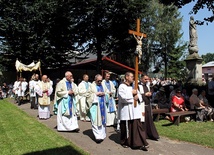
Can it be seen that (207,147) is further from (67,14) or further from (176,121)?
(67,14)

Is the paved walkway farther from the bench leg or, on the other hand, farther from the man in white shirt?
the bench leg

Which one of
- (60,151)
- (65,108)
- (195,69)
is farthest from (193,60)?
(60,151)

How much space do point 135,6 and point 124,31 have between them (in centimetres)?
225

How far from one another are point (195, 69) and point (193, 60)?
55 centimetres

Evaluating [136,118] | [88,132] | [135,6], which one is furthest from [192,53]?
[136,118]

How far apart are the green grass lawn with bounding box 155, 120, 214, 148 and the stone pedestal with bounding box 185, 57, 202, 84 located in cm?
621

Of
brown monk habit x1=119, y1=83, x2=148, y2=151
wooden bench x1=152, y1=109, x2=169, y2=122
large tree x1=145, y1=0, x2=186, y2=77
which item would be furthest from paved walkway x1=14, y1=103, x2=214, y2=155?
large tree x1=145, y1=0, x2=186, y2=77

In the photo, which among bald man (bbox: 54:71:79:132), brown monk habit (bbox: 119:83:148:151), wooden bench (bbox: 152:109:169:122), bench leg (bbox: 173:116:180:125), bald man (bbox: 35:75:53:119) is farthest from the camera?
bald man (bbox: 35:75:53:119)

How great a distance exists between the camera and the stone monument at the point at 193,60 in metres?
16.6

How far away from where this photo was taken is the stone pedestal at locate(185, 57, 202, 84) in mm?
16547

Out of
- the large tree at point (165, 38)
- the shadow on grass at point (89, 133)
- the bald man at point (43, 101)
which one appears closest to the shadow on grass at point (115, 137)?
the shadow on grass at point (89, 133)

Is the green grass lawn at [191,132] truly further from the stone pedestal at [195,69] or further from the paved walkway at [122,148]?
the stone pedestal at [195,69]

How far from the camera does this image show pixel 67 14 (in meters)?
22.7

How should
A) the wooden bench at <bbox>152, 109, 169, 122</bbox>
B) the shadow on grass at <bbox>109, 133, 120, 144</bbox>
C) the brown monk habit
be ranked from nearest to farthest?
the brown monk habit
the shadow on grass at <bbox>109, 133, 120, 144</bbox>
the wooden bench at <bbox>152, 109, 169, 122</bbox>
